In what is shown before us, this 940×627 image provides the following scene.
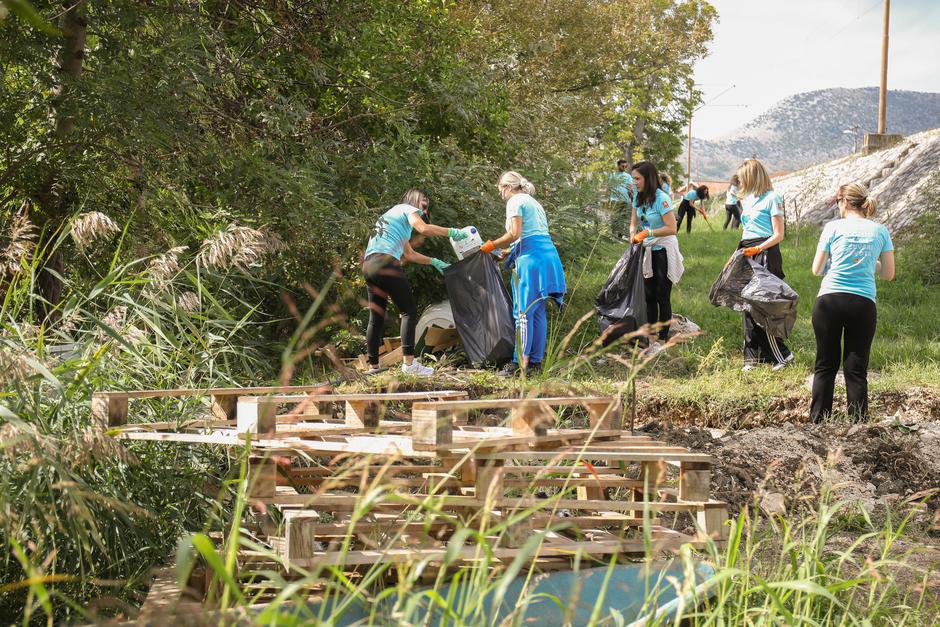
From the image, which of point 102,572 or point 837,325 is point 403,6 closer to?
point 837,325

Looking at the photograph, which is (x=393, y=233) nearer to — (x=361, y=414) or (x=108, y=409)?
(x=361, y=414)

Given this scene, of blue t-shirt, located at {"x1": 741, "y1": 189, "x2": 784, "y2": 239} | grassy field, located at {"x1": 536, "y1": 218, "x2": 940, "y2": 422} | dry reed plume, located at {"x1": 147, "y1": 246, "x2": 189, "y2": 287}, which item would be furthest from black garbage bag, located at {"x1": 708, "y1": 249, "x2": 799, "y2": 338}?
dry reed plume, located at {"x1": 147, "y1": 246, "x2": 189, "y2": 287}

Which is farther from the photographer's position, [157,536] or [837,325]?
[837,325]

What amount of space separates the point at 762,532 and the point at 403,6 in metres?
6.68

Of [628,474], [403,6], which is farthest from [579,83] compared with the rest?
[628,474]

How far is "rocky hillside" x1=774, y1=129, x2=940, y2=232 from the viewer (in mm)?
16531

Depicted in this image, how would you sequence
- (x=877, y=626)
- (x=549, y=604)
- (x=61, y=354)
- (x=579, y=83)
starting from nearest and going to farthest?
(x=549, y=604) < (x=877, y=626) < (x=61, y=354) < (x=579, y=83)

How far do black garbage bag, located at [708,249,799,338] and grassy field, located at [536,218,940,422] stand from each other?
46 cm

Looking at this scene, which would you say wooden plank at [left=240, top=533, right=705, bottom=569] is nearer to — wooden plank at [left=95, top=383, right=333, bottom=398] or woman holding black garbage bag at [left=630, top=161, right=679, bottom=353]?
wooden plank at [left=95, top=383, right=333, bottom=398]

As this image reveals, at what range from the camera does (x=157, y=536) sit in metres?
3.52

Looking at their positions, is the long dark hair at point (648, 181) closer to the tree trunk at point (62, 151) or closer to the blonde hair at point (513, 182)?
the blonde hair at point (513, 182)

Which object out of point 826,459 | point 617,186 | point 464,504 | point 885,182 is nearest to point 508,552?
point 464,504

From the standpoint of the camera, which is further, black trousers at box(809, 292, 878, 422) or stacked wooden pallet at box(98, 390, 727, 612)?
black trousers at box(809, 292, 878, 422)

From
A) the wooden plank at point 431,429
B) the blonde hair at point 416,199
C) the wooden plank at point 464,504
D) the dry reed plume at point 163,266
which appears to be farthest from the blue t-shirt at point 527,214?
the wooden plank at point 431,429
